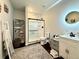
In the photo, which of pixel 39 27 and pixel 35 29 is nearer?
pixel 35 29

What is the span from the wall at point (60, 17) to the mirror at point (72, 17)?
0.47 ft

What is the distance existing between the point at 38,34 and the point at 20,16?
178 cm

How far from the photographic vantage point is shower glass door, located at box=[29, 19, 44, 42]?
5.04 m

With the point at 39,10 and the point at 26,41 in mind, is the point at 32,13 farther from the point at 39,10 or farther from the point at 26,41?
the point at 26,41

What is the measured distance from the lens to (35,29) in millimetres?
5309

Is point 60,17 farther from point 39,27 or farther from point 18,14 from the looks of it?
point 18,14

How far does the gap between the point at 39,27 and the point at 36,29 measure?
285 mm

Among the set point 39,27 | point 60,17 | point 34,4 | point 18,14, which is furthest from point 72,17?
point 18,14

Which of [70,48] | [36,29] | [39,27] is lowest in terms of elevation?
[70,48]

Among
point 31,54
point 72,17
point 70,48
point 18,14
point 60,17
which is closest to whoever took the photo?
point 70,48

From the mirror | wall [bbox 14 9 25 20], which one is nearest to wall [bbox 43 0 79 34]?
the mirror

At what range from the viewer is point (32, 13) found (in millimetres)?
5289

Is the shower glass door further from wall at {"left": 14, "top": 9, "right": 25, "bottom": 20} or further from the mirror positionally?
the mirror

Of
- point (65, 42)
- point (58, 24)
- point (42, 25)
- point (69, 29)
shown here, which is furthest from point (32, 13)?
point (65, 42)
